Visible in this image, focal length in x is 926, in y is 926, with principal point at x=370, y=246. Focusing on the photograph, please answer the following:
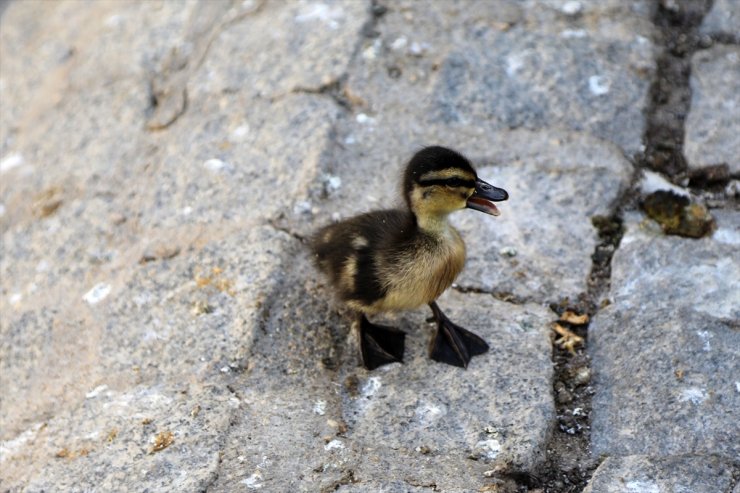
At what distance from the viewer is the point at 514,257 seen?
3928 millimetres

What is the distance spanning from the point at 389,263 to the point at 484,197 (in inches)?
16.9

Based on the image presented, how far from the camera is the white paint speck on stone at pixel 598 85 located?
14.9 feet

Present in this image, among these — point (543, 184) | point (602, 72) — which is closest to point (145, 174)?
point (543, 184)

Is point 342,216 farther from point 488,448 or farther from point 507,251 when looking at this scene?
point 488,448

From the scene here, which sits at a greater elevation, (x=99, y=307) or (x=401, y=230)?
(x=401, y=230)

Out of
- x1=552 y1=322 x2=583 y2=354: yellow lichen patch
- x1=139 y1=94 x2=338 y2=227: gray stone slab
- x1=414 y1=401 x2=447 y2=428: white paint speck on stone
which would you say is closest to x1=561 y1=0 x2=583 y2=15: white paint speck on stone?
x1=139 y1=94 x2=338 y2=227: gray stone slab

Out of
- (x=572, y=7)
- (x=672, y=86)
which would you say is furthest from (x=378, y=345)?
(x=572, y=7)

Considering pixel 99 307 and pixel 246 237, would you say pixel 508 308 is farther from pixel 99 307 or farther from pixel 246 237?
pixel 99 307

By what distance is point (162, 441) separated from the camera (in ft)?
10.6

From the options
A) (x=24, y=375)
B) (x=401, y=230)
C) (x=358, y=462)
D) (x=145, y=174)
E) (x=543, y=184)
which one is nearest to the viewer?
(x=358, y=462)

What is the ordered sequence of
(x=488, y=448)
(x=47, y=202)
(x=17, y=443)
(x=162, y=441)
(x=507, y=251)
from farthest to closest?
1. (x=47, y=202)
2. (x=507, y=251)
3. (x=17, y=443)
4. (x=162, y=441)
5. (x=488, y=448)

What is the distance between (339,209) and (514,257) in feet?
2.61

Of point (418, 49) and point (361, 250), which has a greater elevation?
point (361, 250)

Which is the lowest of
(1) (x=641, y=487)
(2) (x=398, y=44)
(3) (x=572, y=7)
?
(1) (x=641, y=487)
